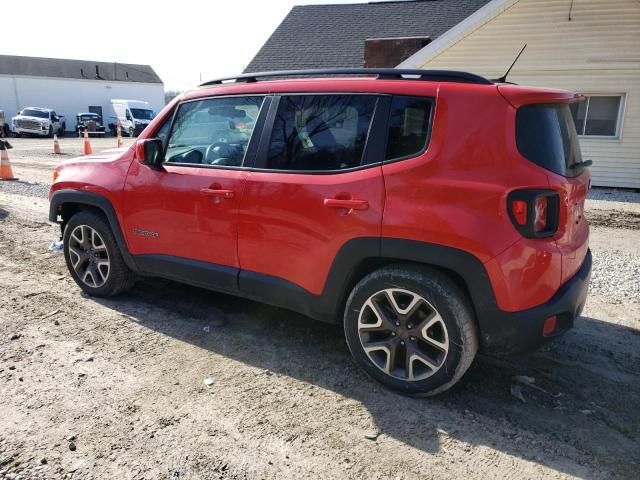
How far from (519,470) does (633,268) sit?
168 inches

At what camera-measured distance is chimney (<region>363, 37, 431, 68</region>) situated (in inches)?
541

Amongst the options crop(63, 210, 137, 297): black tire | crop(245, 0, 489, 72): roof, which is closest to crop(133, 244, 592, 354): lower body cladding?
crop(63, 210, 137, 297): black tire

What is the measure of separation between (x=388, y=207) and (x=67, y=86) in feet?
160

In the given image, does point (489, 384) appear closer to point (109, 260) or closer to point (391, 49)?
point (109, 260)

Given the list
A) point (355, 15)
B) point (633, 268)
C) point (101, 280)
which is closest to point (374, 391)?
point (101, 280)

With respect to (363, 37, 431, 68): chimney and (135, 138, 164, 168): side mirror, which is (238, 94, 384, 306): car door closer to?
(135, 138, 164, 168): side mirror

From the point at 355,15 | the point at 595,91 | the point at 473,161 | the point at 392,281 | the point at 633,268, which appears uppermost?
the point at 355,15

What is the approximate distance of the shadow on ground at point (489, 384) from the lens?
8.60 feet

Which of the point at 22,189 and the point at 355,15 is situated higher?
the point at 355,15

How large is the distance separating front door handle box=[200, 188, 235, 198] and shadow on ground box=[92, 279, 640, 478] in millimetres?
1115

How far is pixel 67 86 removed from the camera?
43594mm

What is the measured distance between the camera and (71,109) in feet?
144

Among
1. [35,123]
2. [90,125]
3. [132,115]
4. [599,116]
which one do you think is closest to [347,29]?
[599,116]

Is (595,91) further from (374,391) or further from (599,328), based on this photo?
(374,391)
